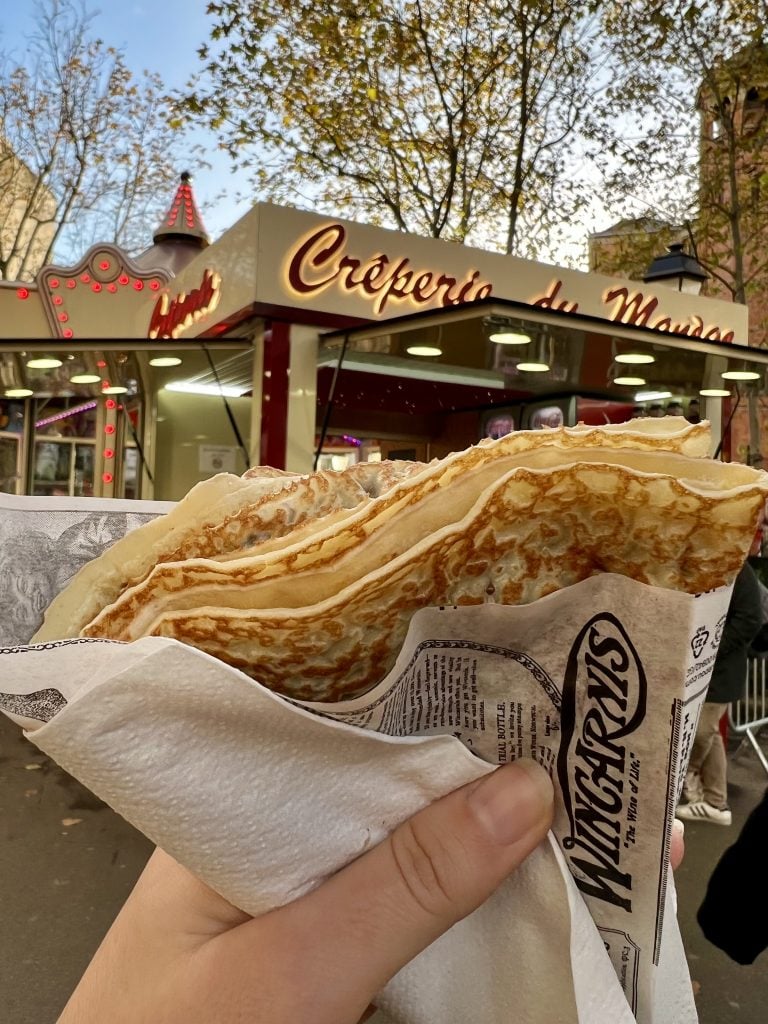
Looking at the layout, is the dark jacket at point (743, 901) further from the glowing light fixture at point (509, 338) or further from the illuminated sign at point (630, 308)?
the illuminated sign at point (630, 308)

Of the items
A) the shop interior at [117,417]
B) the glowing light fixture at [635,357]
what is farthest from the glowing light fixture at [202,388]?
the glowing light fixture at [635,357]

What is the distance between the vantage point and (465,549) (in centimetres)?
67

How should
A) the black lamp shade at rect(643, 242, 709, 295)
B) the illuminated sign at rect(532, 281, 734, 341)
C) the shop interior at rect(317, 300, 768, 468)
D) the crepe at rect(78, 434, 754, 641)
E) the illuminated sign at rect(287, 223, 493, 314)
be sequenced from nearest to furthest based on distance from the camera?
1. the crepe at rect(78, 434, 754, 641)
2. the shop interior at rect(317, 300, 768, 468)
3. the illuminated sign at rect(287, 223, 493, 314)
4. the illuminated sign at rect(532, 281, 734, 341)
5. the black lamp shade at rect(643, 242, 709, 295)

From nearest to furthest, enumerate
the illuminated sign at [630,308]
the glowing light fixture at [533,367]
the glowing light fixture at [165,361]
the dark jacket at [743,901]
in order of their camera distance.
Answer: the dark jacket at [743,901] → the glowing light fixture at [165,361] → the glowing light fixture at [533,367] → the illuminated sign at [630,308]

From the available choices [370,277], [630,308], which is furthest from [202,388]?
[630,308]

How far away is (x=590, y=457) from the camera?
637 millimetres

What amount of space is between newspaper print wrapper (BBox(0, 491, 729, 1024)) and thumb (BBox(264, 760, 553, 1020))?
21mm

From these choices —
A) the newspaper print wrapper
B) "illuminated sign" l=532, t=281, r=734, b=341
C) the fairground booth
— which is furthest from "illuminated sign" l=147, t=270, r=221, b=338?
the newspaper print wrapper

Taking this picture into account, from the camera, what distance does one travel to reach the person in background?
14.4 ft

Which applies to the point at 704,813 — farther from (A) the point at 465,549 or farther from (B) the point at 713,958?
(A) the point at 465,549

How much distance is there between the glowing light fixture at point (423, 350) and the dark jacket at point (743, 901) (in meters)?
6.41

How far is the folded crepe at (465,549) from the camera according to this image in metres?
0.62

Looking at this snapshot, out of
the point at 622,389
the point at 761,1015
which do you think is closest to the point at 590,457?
the point at 761,1015

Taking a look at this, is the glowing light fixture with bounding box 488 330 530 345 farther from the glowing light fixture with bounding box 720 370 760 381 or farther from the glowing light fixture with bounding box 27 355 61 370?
the glowing light fixture with bounding box 27 355 61 370
